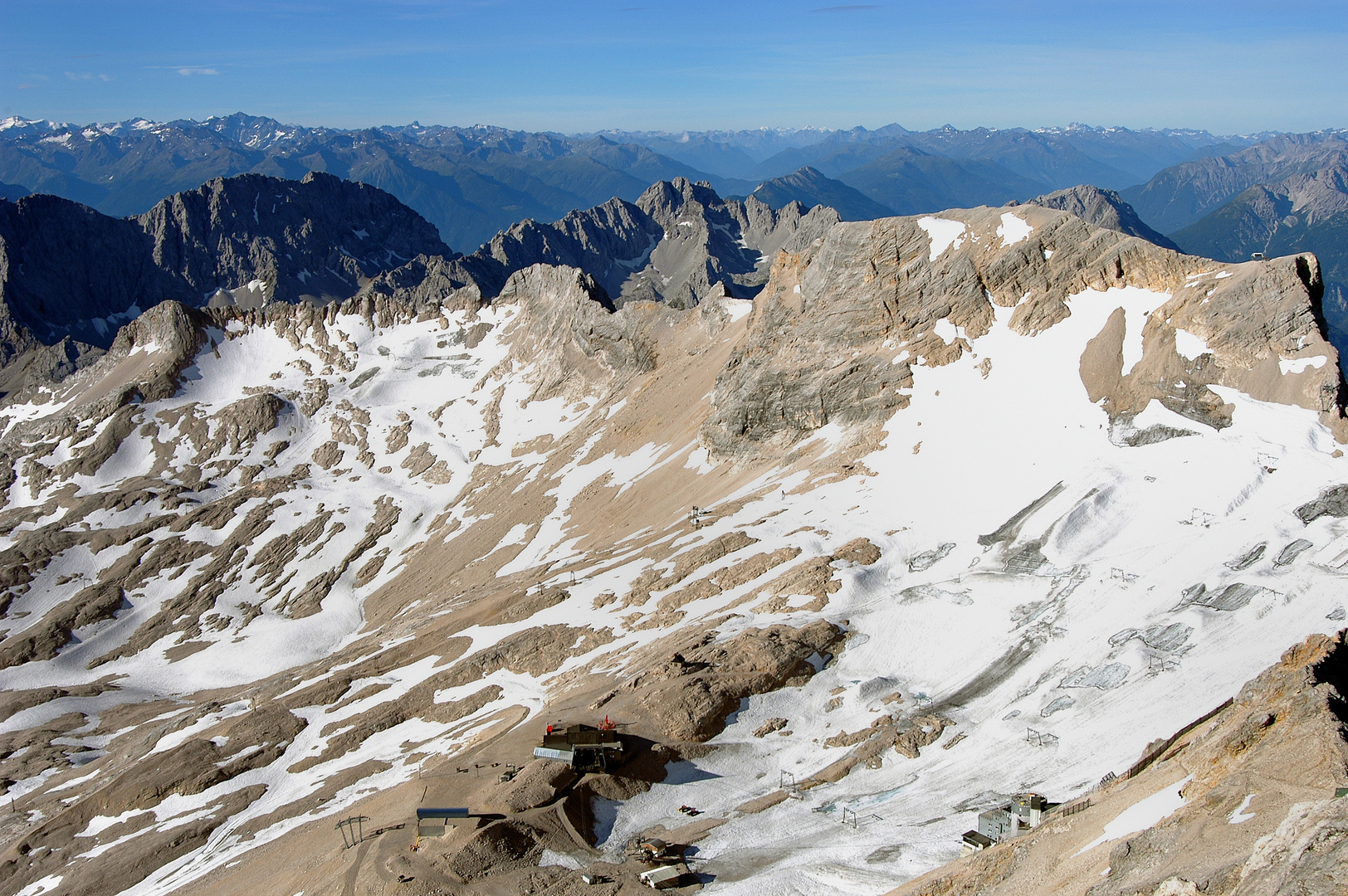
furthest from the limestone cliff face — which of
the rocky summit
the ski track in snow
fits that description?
the ski track in snow

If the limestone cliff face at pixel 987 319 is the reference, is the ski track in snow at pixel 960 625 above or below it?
below

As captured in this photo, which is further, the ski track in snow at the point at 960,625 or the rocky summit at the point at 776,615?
the ski track in snow at the point at 960,625

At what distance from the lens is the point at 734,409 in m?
91.6

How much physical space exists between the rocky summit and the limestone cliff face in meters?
0.40

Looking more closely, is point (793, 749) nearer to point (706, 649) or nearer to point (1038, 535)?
point (706, 649)

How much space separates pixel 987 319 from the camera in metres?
81.2

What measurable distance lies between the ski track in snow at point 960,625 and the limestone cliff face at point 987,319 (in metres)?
1.76

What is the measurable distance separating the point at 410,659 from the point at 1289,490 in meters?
64.7

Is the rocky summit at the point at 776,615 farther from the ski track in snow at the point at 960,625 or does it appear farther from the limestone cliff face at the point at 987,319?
the limestone cliff face at the point at 987,319

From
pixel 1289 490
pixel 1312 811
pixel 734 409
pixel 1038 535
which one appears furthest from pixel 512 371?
pixel 1312 811

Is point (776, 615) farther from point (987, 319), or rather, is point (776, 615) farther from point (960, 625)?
point (987, 319)

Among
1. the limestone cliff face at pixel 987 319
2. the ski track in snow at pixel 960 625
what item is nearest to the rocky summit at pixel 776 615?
the ski track in snow at pixel 960 625

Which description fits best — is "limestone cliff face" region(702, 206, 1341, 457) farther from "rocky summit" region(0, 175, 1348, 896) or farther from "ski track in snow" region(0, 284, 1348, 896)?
"ski track in snow" region(0, 284, 1348, 896)

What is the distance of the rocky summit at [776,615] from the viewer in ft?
102
